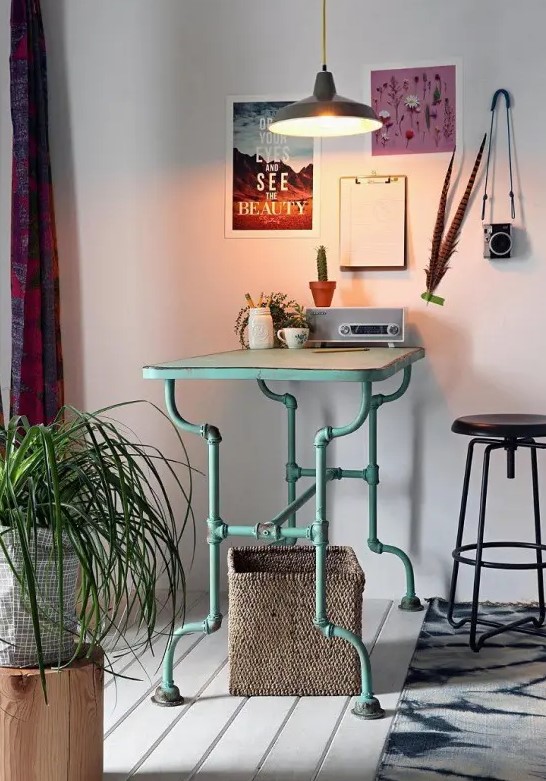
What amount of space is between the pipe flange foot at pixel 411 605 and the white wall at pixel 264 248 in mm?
141

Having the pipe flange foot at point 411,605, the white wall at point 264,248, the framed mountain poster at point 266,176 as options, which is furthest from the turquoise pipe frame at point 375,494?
the framed mountain poster at point 266,176

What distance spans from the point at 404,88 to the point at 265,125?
1.72 ft

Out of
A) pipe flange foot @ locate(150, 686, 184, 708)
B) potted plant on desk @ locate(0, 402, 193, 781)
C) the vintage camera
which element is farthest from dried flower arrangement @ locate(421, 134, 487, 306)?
potted plant on desk @ locate(0, 402, 193, 781)

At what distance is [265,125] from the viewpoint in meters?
3.78

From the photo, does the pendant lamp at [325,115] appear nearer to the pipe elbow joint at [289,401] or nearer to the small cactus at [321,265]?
the small cactus at [321,265]

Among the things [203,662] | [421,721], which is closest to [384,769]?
[421,721]

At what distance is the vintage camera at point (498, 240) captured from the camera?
141 inches

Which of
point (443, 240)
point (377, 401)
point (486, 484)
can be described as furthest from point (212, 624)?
point (443, 240)

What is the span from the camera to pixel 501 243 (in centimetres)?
360

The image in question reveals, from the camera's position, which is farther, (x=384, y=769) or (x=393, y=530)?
(x=393, y=530)

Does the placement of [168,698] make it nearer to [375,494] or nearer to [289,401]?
[375,494]

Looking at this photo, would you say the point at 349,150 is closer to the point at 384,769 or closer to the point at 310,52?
the point at 310,52

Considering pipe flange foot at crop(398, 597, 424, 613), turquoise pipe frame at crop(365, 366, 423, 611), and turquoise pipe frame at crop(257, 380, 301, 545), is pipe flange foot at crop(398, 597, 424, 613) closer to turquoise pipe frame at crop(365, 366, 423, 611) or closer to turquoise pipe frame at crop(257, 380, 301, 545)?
turquoise pipe frame at crop(365, 366, 423, 611)

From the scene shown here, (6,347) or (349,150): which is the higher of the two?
(349,150)
